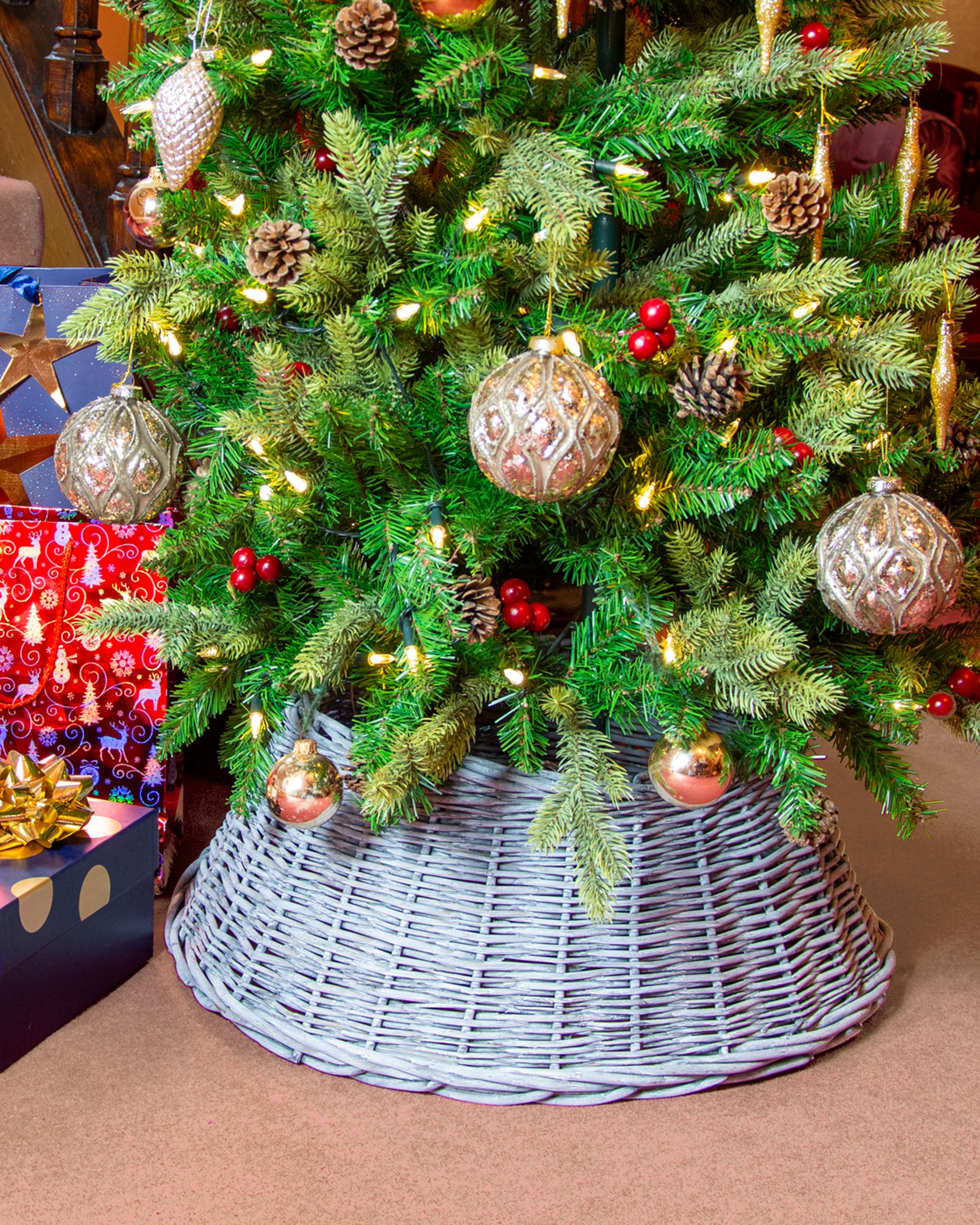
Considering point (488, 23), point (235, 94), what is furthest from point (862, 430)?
point (235, 94)

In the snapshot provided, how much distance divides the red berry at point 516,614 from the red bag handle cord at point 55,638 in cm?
60

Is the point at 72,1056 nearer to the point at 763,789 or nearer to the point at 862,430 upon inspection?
the point at 763,789

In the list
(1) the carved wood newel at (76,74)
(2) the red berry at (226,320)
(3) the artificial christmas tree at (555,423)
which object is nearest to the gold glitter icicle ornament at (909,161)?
(3) the artificial christmas tree at (555,423)

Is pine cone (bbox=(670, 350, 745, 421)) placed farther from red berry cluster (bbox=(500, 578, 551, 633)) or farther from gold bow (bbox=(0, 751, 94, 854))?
gold bow (bbox=(0, 751, 94, 854))

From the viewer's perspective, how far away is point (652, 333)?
0.79m

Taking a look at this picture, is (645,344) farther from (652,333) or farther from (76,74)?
(76,74)

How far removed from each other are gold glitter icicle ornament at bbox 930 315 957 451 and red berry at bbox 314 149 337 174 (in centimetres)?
48

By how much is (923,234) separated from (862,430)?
0.24 m

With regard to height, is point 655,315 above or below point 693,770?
above

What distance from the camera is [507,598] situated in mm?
888

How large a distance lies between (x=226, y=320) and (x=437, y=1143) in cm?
70

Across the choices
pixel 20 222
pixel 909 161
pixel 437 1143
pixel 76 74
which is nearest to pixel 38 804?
pixel 437 1143

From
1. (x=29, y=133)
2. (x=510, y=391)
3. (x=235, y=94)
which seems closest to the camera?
(x=510, y=391)

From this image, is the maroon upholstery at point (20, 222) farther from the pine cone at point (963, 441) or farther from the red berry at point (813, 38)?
the pine cone at point (963, 441)
